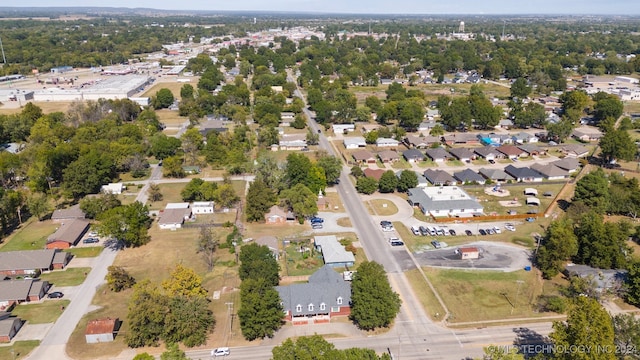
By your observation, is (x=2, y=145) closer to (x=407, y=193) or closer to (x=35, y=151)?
(x=35, y=151)

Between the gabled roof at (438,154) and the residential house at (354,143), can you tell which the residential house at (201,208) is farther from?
the gabled roof at (438,154)

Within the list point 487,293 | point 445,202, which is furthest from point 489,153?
point 487,293

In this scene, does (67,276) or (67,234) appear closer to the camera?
(67,276)

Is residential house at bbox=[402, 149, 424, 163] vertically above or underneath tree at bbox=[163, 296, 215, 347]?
above

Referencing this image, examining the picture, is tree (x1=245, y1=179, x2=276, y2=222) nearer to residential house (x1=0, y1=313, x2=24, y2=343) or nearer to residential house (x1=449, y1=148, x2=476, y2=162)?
residential house (x1=0, y1=313, x2=24, y2=343)

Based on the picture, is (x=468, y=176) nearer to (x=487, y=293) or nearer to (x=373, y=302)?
(x=487, y=293)

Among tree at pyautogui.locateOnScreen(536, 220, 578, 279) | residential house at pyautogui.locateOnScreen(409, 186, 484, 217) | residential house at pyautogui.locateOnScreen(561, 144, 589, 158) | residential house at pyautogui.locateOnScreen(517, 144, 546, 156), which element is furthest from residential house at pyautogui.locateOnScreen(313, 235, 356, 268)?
residential house at pyautogui.locateOnScreen(561, 144, 589, 158)

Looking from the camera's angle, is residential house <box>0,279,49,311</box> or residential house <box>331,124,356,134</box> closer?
residential house <box>0,279,49,311</box>
